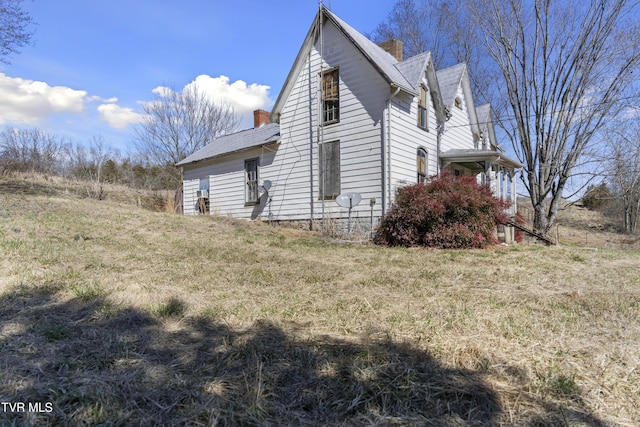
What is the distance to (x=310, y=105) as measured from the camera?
41.6ft

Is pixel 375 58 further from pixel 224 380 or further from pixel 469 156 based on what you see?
pixel 224 380

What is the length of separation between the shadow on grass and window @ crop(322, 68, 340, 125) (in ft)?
33.1

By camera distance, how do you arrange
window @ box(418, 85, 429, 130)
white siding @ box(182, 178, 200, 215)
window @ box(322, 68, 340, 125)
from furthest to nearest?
white siding @ box(182, 178, 200, 215), window @ box(418, 85, 429, 130), window @ box(322, 68, 340, 125)

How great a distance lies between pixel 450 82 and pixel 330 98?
19.5 feet

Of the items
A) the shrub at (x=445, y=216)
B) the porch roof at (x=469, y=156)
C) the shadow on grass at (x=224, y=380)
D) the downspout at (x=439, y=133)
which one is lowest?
the shadow on grass at (x=224, y=380)

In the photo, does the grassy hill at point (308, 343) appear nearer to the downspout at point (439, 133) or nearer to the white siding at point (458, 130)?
the downspout at point (439, 133)

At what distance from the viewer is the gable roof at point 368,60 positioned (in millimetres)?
10867

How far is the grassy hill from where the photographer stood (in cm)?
185

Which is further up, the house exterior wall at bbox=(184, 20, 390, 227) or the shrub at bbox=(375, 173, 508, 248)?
the house exterior wall at bbox=(184, 20, 390, 227)

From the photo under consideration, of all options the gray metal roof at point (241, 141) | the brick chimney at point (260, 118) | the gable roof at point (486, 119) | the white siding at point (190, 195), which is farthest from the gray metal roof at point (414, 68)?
the white siding at point (190, 195)

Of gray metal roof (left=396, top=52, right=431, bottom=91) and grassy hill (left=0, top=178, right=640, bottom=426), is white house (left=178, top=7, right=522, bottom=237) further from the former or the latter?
grassy hill (left=0, top=178, right=640, bottom=426)

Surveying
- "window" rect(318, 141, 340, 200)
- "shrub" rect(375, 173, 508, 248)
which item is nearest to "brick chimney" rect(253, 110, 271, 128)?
"window" rect(318, 141, 340, 200)

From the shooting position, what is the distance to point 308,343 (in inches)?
104

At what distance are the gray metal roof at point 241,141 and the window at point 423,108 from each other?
5.12m
